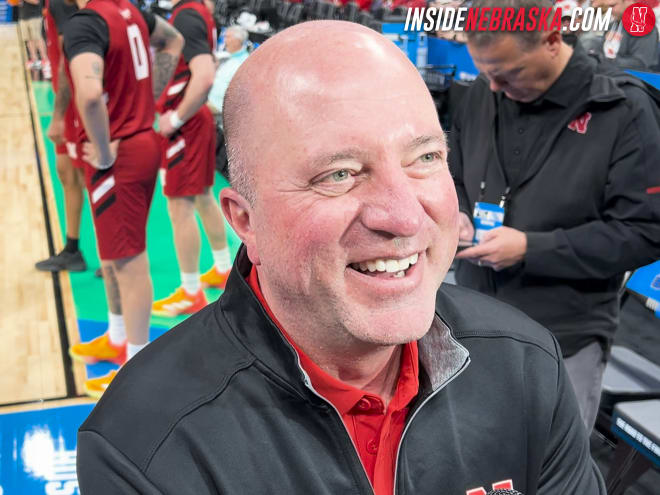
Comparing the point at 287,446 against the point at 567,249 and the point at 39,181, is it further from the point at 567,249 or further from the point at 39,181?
the point at 39,181

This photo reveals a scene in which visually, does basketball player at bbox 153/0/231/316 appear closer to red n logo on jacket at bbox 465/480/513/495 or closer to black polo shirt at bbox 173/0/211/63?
black polo shirt at bbox 173/0/211/63

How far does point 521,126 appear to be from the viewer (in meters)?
2.13

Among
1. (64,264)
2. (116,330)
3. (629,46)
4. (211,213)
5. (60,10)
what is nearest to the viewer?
(60,10)

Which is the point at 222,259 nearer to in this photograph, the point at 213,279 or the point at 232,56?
the point at 213,279

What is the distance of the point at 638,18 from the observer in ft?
13.1

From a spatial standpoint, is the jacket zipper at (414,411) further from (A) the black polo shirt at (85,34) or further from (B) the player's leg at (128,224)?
(B) the player's leg at (128,224)

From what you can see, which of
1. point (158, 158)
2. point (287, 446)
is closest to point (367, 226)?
point (287, 446)

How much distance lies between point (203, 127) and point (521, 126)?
2540 millimetres

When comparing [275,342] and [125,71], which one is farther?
[125,71]

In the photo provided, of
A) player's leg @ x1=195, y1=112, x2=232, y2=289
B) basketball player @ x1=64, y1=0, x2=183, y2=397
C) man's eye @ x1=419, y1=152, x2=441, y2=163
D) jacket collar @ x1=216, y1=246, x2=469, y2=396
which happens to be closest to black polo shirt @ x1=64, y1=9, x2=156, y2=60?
basketball player @ x1=64, y1=0, x2=183, y2=397


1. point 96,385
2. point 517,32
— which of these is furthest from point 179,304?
point 517,32

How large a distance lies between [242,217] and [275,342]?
7.4 inches

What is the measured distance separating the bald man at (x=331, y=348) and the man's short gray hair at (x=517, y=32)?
3.67 ft

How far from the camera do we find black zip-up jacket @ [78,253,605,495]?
3.16 feet
